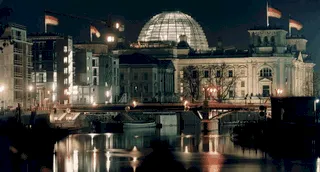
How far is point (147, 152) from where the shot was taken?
5773 inches

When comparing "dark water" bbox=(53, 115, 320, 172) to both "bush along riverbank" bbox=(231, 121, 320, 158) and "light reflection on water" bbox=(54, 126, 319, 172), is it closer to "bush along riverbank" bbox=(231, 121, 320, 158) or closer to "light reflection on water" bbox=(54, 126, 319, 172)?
"light reflection on water" bbox=(54, 126, 319, 172)

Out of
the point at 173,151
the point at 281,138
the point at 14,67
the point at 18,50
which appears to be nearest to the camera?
the point at 173,151

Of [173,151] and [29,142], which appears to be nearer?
[29,142]

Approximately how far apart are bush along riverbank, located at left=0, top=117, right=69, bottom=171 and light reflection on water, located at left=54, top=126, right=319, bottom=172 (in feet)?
4.11

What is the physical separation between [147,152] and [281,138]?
58.1ft

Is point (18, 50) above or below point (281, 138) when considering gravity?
above

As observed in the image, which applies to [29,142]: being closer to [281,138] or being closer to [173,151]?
[173,151]

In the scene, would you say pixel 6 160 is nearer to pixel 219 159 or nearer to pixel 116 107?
pixel 219 159

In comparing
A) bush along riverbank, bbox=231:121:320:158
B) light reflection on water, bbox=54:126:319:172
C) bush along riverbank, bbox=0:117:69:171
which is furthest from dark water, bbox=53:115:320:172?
bush along riverbank, bbox=231:121:320:158

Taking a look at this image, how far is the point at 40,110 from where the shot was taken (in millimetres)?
178500

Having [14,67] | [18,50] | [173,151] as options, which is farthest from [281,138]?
[18,50]

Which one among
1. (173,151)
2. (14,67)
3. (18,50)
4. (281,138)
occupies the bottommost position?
(173,151)

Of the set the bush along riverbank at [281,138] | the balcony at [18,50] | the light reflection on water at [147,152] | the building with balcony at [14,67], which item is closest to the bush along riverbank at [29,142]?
the light reflection on water at [147,152]

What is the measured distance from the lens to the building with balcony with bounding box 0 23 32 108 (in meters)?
187
